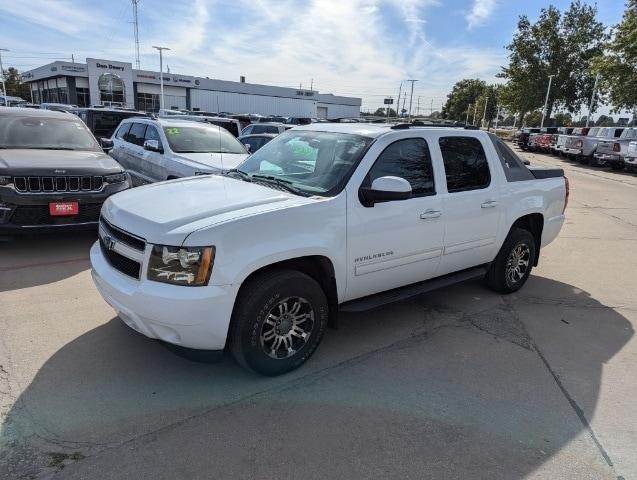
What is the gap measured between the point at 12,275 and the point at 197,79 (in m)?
65.8

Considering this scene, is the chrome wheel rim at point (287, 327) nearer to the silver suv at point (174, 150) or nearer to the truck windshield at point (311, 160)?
the truck windshield at point (311, 160)

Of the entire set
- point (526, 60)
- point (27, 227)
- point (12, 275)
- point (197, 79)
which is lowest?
point (12, 275)

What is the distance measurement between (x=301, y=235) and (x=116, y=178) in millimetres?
4187

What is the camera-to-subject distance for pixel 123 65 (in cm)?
5866

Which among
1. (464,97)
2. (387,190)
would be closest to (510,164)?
(387,190)

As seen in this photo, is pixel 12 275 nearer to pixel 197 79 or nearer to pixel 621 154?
pixel 621 154

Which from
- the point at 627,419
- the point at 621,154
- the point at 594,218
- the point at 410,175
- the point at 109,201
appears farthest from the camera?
the point at 621,154

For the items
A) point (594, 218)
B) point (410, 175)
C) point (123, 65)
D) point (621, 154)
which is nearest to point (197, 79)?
point (123, 65)

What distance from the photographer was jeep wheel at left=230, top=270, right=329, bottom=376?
3.20 metres

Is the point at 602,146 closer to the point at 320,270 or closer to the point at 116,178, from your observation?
the point at 116,178

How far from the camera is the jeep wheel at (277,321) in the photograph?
320 centimetres

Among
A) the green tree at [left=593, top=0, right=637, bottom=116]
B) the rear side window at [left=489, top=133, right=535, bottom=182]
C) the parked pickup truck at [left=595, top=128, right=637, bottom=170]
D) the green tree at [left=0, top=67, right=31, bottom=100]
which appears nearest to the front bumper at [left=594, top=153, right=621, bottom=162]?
the parked pickup truck at [left=595, top=128, right=637, bottom=170]

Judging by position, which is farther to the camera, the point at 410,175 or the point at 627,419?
the point at 410,175

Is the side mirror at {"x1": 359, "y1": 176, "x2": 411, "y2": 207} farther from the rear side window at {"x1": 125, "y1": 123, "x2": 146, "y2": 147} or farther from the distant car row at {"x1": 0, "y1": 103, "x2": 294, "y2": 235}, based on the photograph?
the rear side window at {"x1": 125, "y1": 123, "x2": 146, "y2": 147}
